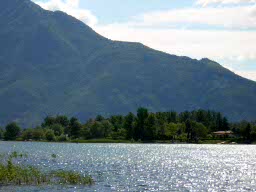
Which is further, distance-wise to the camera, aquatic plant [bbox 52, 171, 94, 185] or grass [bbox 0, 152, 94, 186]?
aquatic plant [bbox 52, 171, 94, 185]

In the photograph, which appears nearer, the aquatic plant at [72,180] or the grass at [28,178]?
the grass at [28,178]

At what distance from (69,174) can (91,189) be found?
296 inches

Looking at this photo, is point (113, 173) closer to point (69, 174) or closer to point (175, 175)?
point (175, 175)

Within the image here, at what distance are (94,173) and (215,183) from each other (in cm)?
2467

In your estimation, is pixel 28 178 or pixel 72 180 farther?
pixel 72 180

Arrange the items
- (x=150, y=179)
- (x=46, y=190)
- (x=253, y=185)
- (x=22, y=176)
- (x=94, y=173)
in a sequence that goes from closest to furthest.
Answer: (x=46, y=190)
(x=22, y=176)
(x=253, y=185)
(x=150, y=179)
(x=94, y=173)

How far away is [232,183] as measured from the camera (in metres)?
90.8

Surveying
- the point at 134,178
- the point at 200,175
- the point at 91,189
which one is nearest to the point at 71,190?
the point at 91,189

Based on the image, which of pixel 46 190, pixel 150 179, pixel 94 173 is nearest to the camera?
pixel 46 190

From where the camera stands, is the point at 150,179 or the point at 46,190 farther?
the point at 150,179

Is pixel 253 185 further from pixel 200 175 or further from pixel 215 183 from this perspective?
pixel 200 175

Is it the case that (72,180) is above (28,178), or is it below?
below

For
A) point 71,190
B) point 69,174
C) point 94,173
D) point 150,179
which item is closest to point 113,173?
point 94,173

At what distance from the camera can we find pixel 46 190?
251ft
